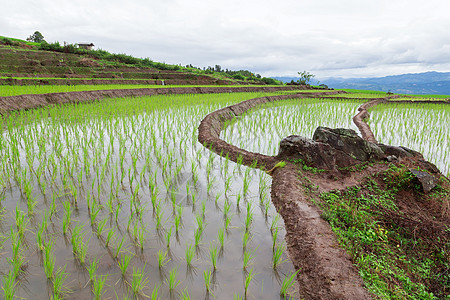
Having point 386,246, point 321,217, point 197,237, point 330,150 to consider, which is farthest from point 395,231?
point 197,237

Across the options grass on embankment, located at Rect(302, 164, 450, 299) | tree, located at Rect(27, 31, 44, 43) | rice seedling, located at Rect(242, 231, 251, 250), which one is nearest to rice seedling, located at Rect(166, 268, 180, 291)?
rice seedling, located at Rect(242, 231, 251, 250)

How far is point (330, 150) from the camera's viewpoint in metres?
3.61

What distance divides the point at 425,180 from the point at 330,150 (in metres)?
1.10

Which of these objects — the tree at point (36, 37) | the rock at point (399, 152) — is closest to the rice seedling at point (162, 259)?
the rock at point (399, 152)

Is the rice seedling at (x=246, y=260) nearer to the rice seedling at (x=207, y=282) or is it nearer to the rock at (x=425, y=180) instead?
the rice seedling at (x=207, y=282)

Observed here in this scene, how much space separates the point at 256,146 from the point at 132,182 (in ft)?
8.49

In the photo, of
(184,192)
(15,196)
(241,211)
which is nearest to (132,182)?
(184,192)

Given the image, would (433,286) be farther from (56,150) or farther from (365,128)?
(365,128)

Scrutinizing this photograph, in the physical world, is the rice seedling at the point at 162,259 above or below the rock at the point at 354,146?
below

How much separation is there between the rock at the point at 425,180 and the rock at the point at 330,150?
2.69 feet

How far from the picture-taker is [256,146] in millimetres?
4930

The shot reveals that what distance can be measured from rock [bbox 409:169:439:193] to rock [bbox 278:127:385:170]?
32.3 inches

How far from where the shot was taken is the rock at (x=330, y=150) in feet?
11.7

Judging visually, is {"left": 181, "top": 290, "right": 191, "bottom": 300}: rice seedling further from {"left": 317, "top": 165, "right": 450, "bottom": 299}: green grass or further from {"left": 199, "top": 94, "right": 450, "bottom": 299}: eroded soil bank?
{"left": 317, "top": 165, "right": 450, "bottom": 299}: green grass
